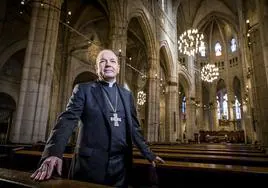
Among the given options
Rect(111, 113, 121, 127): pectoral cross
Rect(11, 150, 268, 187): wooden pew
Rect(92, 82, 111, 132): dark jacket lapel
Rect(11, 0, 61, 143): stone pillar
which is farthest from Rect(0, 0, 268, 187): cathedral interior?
Rect(111, 113, 121, 127): pectoral cross

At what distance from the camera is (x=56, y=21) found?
26.2ft

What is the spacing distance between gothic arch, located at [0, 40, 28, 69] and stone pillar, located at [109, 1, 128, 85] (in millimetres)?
7208

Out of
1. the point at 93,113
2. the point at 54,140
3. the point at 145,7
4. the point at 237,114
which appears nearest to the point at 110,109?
the point at 93,113

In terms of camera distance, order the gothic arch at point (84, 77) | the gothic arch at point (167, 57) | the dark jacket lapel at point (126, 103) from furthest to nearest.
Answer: the gothic arch at point (84, 77), the gothic arch at point (167, 57), the dark jacket lapel at point (126, 103)

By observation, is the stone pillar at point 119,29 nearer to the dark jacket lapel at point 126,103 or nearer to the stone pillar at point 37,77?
the stone pillar at point 37,77

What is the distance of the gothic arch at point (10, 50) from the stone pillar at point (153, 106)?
10.2 metres

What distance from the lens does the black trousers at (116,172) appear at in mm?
1649

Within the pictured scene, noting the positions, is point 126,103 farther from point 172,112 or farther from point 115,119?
point 172,112

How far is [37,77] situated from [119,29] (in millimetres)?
6813

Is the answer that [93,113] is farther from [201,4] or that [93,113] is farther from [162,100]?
[201,4]

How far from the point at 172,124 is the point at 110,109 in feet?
59.1

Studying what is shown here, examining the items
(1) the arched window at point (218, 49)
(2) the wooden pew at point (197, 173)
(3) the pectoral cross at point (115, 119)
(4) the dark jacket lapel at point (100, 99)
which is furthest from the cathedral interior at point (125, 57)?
(3) the pectoral cross at point (115, 119)

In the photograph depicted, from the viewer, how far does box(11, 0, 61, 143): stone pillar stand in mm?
6770

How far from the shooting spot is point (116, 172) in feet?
Result: 5.51
